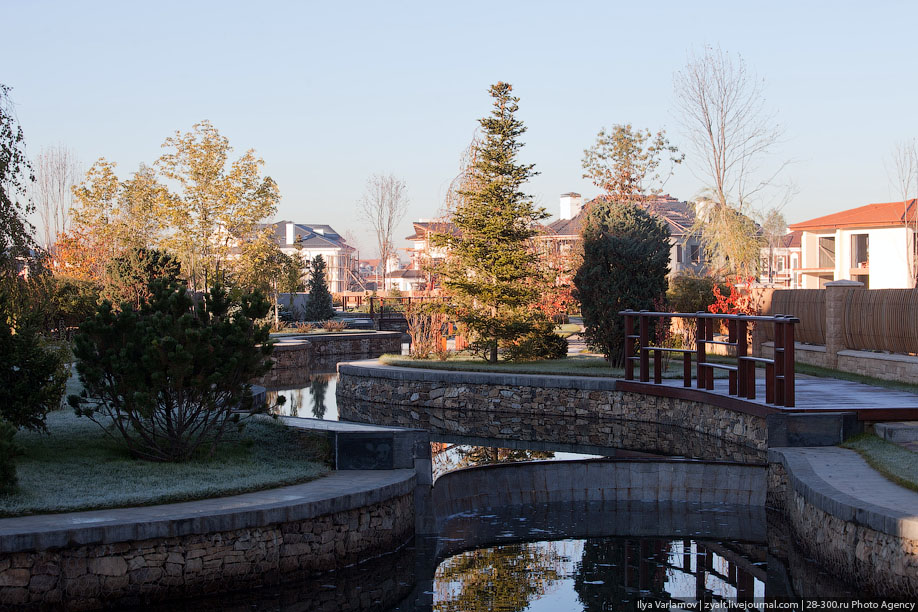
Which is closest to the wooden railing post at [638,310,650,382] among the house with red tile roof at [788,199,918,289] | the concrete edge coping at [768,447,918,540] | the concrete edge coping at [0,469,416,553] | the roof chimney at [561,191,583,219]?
the concrete edge coping at [768,447,918,540]

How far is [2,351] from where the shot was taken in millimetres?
8930

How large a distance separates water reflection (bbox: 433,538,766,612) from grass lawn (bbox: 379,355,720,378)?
8684 millimetres

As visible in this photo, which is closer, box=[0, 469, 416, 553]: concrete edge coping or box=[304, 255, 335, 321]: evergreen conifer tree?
box=[0, 469, 416, 553]: concrete edge coping

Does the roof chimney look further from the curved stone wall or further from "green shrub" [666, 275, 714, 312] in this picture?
the curved stone wall

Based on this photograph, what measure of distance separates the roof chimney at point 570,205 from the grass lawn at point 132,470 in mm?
55143

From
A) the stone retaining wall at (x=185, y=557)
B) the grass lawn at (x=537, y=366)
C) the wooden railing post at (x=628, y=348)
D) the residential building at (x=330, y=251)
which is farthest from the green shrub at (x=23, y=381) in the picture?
the residential building at (x=330, y=251)

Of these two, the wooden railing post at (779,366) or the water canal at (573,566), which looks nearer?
the water canal at (573,566)

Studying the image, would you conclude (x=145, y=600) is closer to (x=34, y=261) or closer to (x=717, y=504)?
(x=717, y=504)

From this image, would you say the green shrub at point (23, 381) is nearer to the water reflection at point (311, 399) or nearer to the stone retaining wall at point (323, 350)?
the water reflection at point (311, 399)

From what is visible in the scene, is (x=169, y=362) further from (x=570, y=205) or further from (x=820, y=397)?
(x=570, y=205)

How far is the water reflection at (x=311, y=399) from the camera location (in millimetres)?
18594

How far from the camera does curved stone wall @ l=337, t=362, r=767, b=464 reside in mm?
13414

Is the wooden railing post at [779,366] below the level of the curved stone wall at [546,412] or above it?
above

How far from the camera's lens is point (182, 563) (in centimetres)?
698
